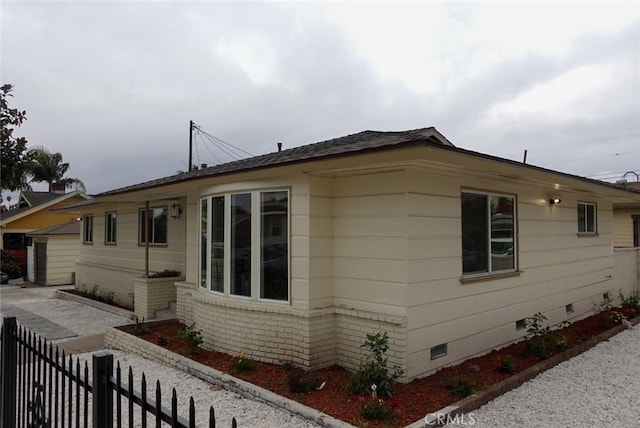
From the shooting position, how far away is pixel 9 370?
305 centimetres

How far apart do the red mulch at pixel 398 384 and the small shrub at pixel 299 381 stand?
7 cm

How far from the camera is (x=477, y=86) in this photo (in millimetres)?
15297

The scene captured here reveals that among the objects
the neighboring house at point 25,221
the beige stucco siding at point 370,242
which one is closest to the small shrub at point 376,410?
the beige stucco siding at point 370,242

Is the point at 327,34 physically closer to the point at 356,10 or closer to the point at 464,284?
the point at 356,10

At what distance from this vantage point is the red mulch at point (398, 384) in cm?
421

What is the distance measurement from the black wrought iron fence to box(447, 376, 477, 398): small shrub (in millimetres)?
3319

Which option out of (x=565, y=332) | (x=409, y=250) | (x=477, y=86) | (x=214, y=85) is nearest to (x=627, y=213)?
(x=477, y=86)

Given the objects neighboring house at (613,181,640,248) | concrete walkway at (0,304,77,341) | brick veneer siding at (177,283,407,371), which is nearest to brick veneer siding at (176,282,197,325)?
brick veneer siding at (177,283,407,371)

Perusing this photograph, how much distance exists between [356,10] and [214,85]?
7907 mm

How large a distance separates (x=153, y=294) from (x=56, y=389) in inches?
276

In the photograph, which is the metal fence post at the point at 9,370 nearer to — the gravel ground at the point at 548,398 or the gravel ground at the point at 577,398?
the gravel ground at the point at 548,398

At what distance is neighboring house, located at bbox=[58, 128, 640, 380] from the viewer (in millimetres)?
5117

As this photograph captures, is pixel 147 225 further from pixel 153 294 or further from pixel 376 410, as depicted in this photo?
pixel 376 410

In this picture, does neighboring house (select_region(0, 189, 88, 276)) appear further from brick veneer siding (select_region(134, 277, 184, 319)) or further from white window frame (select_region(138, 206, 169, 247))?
brick veneer siding (select_region(134, 277, 184, 319))
